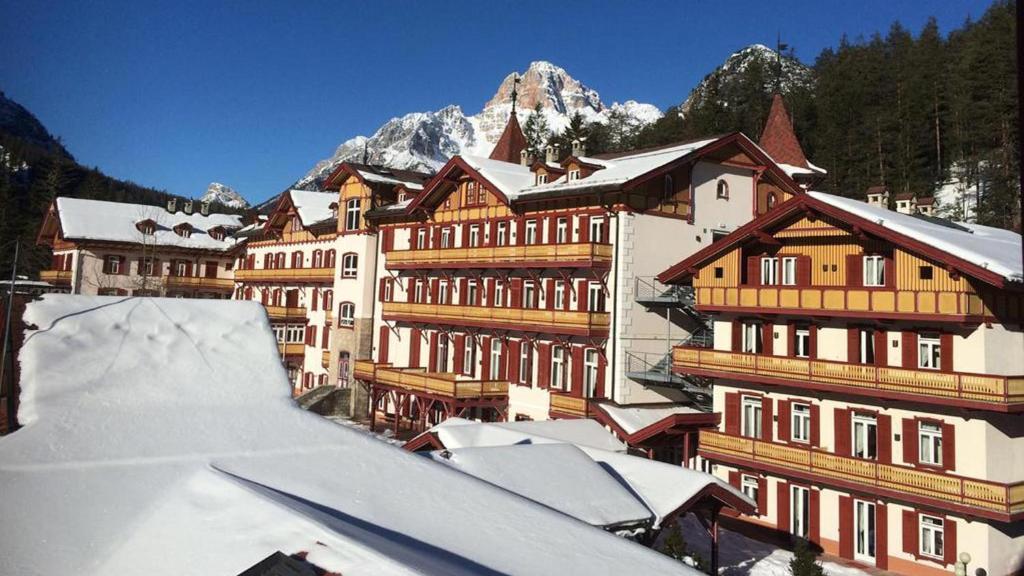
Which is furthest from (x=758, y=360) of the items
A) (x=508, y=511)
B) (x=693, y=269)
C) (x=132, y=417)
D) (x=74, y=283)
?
(x=74, y=283)

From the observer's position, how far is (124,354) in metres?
6.88

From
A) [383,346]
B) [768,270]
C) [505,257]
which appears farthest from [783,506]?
[383,346]

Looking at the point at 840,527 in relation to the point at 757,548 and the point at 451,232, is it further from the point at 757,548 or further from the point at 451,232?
the point at 451,232

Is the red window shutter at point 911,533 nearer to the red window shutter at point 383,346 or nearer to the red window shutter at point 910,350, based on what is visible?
the red window shutter at point 910,350

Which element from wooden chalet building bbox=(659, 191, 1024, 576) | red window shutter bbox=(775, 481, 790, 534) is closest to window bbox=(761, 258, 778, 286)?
wooden chalet building bbox=(659, 191, 1024, 576)

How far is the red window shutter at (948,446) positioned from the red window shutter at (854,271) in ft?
14.6

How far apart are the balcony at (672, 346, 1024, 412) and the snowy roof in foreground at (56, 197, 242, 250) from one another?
150 feet

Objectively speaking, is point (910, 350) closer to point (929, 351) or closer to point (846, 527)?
point (929, 351)

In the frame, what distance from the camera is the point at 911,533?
19719 mm

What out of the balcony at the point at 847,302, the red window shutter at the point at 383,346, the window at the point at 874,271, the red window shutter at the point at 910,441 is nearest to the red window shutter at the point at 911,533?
the red window shutter at the point at 910,441

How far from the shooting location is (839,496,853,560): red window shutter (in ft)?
68.4

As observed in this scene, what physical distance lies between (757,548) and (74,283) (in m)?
52.7

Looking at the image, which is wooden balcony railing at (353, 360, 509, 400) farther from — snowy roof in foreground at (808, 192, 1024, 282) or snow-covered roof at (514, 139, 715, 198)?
snowy roof in foreground at (808, 192, 1024, 282)

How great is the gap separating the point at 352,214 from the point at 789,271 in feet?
90.3
